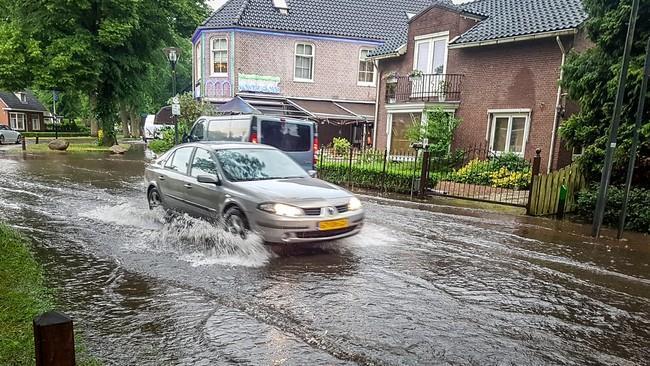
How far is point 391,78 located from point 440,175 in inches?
319

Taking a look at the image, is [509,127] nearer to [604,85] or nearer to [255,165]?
[604,85]

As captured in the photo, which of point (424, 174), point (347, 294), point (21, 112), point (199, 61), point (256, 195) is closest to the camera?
point (347, 294)

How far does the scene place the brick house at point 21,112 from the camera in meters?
53.3

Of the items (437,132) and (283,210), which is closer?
(283,210)

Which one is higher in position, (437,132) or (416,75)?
(416,75)

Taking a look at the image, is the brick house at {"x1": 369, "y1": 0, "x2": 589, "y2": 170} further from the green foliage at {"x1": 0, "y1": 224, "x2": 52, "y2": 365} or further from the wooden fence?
the green foliage at {"x1": 0, "y1": 224, "x2": 52, "y2": 365}

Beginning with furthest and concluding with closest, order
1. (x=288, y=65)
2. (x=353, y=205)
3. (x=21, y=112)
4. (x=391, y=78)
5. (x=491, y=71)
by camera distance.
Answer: (x=21, y=112) → (x=288, y=65) → (x=391, y=78) → (x=491, y=71) → (x=353, y=205)

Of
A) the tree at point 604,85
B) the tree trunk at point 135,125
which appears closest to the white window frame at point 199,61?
the tree at point 604,85

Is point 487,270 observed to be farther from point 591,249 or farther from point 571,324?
point 591,249

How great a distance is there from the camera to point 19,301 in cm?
443

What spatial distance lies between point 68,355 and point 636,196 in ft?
35.4

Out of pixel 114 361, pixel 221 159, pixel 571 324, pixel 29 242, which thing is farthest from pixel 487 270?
pixel 29 242

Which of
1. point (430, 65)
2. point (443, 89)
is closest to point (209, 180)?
point (443, 89)

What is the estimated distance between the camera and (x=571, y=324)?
469cm
